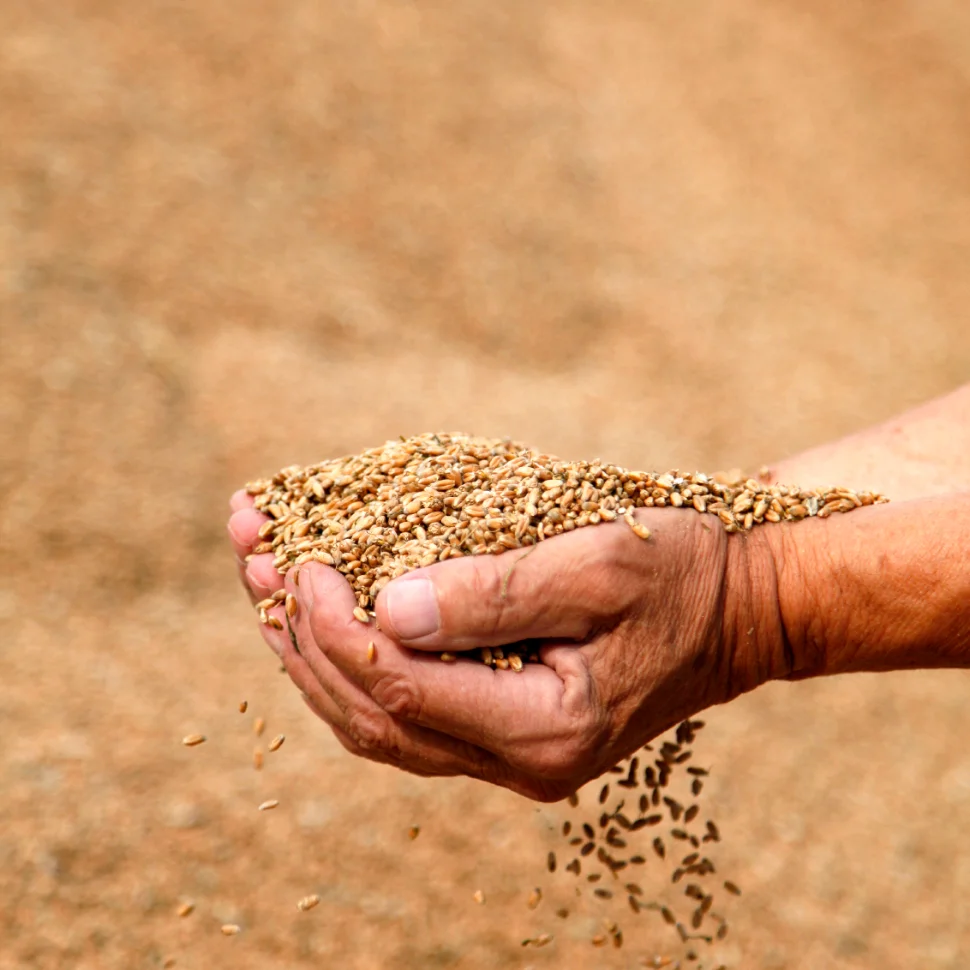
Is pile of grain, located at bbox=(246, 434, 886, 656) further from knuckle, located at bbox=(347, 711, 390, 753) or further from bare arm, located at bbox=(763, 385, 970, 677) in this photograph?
knuckle, located at bbox=(347, 711, 390, 753)

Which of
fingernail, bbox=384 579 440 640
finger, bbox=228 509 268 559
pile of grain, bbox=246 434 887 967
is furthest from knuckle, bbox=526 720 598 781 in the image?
finger, bbox=228 509 268 559

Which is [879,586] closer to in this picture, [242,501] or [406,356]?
[242,501]

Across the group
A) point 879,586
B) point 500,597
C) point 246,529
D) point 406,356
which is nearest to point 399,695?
point 500,597

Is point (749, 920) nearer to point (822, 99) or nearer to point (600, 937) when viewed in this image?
point (600, 937)

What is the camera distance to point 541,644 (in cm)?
176

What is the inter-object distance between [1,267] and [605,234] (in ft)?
9.80

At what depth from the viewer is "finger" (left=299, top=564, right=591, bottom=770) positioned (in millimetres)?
1661

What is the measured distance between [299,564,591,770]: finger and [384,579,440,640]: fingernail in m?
0.07

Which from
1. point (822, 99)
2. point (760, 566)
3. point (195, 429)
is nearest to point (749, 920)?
point (760, 566)

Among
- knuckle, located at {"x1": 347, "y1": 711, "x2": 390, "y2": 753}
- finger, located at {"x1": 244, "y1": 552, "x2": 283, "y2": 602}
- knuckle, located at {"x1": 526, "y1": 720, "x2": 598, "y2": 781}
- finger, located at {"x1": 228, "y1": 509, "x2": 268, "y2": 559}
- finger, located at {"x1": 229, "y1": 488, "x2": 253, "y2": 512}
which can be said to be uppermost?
finger, located at {"x1": 229, "y1": 488, "x2": 253, "y2": 512}

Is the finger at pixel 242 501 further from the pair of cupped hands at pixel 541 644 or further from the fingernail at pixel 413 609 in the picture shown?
the fingernail at pixel 413 609

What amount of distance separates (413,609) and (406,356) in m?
3.12

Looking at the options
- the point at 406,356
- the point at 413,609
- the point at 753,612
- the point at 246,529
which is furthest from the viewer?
the point at 406,356

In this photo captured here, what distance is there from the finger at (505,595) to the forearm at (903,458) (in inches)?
33.6
